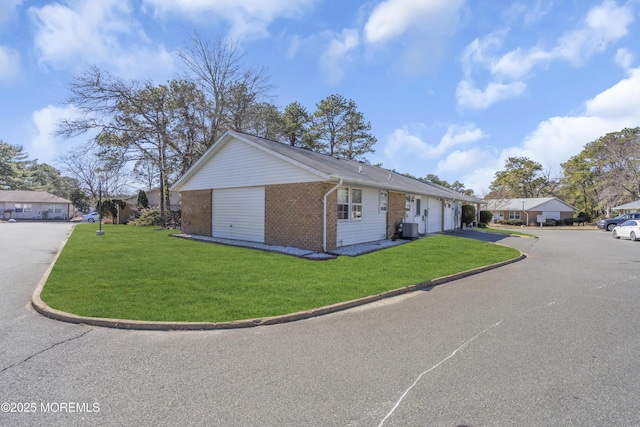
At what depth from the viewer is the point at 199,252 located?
11.6m

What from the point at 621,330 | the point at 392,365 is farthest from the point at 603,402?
the point at 621,330

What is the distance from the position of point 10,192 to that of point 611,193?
81209mm

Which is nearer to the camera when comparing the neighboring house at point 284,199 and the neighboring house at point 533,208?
the neighboring house at point 284,199

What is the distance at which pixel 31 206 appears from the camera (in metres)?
48.5

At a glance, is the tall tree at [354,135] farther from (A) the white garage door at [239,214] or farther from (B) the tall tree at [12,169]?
(B) the tall tree at [12,169]

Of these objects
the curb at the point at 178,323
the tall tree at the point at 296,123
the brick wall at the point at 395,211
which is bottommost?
the curb at the point at 178,323

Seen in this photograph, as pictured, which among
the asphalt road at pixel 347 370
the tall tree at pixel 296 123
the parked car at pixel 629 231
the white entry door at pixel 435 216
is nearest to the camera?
the asphalt road at pixel 347 370

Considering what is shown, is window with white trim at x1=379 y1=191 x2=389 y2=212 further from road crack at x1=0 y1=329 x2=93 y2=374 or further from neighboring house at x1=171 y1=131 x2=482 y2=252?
road crack at x1=0 y1=329 x2=93 y2=374

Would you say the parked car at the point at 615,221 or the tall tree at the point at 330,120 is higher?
the tall tree at the point at 330,120

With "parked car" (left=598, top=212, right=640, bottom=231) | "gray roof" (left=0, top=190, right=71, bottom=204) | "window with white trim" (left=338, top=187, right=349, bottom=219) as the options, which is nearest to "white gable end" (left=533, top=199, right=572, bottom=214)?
"parked car" (left=598, top=212, right=640, bottom=231)

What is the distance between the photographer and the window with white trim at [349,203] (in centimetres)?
1273

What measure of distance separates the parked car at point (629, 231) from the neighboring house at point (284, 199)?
559 inches

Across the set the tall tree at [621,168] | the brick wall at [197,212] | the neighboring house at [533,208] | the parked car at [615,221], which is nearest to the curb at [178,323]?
the brick wall at [197,212]

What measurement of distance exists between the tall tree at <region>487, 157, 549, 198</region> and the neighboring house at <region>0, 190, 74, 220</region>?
228ft
